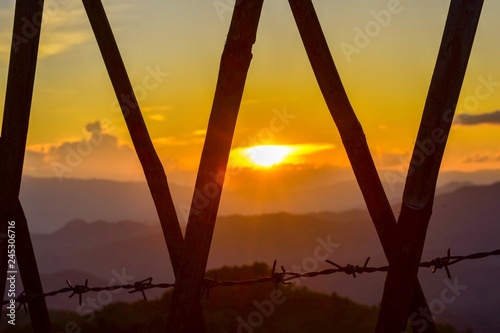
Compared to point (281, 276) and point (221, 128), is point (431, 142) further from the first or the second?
point (281, 276)

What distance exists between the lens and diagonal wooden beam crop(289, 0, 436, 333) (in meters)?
5.12

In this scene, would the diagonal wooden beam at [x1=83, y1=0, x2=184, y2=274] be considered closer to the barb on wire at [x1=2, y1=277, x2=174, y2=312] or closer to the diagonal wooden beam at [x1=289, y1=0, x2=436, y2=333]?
the barb on wire at [x1=2, y1=277, x2=174, y2=312]

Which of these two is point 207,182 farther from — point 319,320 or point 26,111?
point 319,320

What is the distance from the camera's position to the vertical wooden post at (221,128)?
Answer: 4879mm

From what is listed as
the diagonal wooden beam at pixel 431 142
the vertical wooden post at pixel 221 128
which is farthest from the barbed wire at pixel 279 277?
the vertical wooden post at pixel 221 128

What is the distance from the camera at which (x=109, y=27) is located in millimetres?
5910

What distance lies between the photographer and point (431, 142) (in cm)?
443

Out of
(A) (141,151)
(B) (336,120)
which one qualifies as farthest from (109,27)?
(B) (336,120)

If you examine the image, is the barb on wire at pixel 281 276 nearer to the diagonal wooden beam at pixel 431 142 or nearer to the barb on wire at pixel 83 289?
the barb on wire at pixel 83 289

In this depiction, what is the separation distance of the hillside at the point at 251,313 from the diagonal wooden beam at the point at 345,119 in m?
3.75

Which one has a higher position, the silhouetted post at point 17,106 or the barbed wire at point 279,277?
the silhouetted post at point 17,106

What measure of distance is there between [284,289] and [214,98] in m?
7.46

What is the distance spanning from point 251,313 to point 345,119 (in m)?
4.18

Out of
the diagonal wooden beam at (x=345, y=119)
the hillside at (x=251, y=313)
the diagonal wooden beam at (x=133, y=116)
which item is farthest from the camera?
the hillside at (x=251, y=313)
